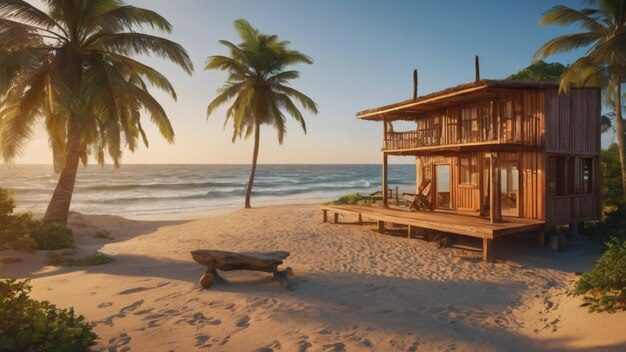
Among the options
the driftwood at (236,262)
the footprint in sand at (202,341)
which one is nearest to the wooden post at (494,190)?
the driftwood at (236,262)

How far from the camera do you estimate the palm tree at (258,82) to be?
2330 cm

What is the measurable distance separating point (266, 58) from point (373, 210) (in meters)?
13.4

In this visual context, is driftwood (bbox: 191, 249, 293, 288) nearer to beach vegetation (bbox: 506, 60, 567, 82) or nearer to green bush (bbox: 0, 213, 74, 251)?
green bush (bbox: 0, 213, 74, 251)

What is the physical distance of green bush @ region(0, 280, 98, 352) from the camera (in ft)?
13.7

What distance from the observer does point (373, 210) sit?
15539 millimetres

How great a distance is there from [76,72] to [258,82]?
1240 cm

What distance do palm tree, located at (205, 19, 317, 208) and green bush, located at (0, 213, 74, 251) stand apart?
13.0m

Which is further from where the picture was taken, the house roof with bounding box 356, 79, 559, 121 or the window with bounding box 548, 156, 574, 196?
the window with bounding box 548, 156, 574, 196

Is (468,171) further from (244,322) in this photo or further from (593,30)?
(244,322)

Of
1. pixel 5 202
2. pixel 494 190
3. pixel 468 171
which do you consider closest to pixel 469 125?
pixel 468 171

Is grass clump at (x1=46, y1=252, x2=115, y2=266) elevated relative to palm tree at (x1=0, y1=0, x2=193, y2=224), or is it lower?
lower

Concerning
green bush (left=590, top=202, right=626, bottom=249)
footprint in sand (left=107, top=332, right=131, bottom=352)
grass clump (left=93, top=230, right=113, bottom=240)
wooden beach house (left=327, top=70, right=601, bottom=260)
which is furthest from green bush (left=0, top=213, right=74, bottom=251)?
green bush (left=590, top=202, right=626, bottom=249)

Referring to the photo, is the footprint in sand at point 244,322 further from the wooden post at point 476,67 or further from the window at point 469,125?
the wooden post at point 476,67

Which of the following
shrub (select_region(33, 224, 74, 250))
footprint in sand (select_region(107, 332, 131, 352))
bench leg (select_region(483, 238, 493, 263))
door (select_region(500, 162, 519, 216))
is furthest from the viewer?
door (select_region(500, 162, 519, 216))
